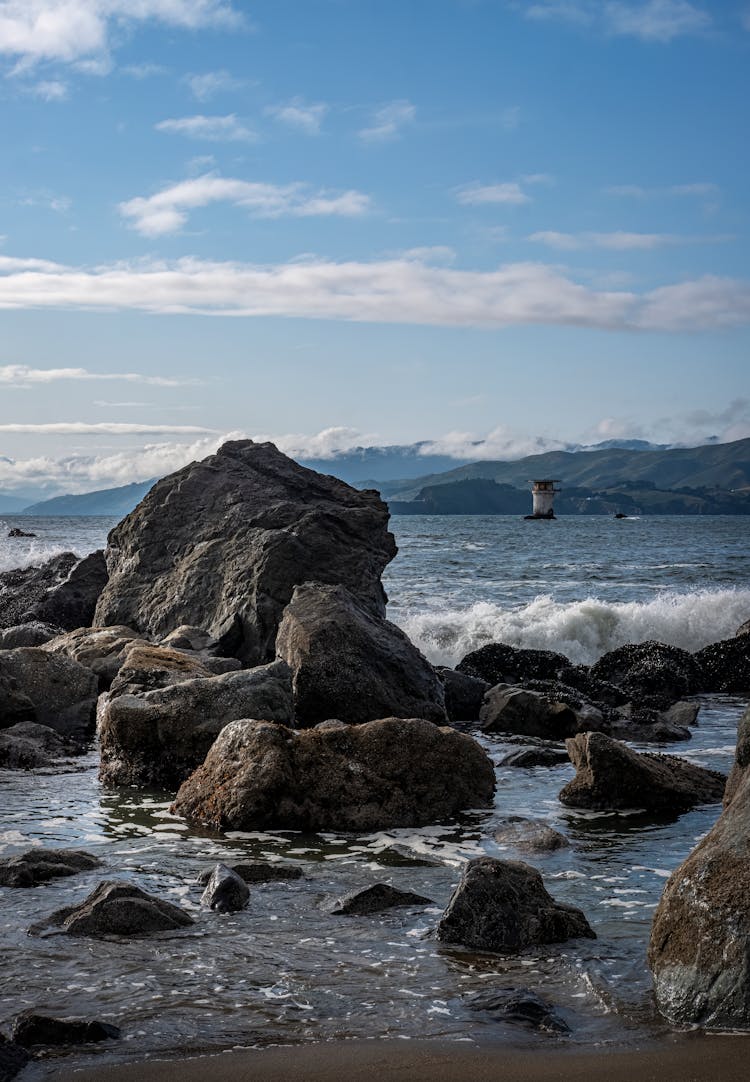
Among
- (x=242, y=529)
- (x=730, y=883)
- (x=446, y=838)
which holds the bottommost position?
(x=446, y=838)

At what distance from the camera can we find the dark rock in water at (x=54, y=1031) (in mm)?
5156

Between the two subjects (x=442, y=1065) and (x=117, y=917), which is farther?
(x=117, y=917)

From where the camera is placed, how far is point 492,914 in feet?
21.9

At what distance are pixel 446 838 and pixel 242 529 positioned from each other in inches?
400

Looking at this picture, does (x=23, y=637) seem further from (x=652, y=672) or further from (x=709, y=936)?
(x=709, y=936)

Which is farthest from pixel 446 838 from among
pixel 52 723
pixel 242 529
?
pixel 242 529

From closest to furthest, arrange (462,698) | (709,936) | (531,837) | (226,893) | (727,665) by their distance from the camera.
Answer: (709,936) → (226,893) → (531,837) → (462,698) → (727,665)

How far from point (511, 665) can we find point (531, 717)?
4497 millimetres

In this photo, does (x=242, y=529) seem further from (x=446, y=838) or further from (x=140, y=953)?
(x=140, y=953)

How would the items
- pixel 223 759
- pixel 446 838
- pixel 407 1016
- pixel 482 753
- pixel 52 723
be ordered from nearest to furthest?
pixel 407 1016
pixel 446 838
pixel 223 759
pixel 482 753
pixel 52 723

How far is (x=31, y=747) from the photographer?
12172 millimetres

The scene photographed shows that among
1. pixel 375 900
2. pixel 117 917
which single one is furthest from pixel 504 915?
pixel 117 917

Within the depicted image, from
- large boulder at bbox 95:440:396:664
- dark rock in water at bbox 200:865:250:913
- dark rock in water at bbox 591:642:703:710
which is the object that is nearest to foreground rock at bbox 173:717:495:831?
dark rock in water at bbox 200:865:250:913

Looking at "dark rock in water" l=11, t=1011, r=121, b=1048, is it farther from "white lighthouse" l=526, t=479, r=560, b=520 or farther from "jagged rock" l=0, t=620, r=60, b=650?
"white lighthouse" l=526, t=479, r=560, b=520
